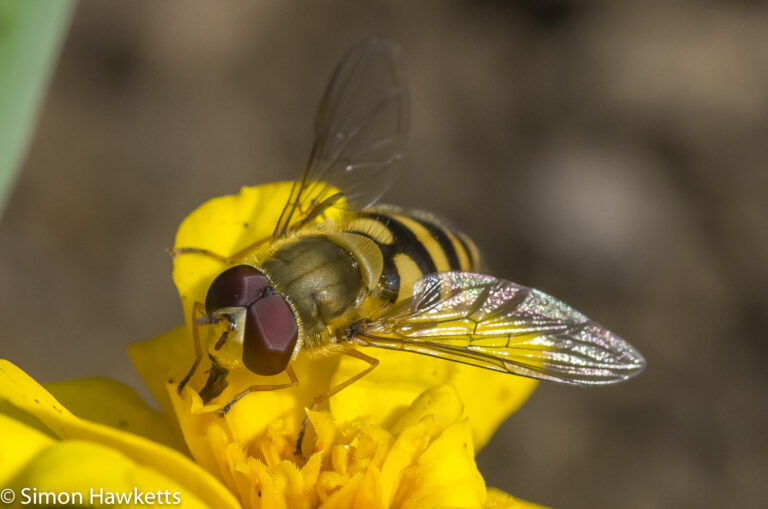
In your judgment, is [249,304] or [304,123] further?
[304,123]

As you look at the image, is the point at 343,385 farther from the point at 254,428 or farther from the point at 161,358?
the point at 161,358

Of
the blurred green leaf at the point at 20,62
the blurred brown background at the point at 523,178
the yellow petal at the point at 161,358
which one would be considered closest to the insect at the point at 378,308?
the yellow petal at the point at 161,358

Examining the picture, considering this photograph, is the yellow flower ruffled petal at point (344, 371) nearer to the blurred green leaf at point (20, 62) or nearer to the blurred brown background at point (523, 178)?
the blurred green leaf at point (20, 62)

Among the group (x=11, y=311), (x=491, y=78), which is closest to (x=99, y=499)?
(x=11, y=311)

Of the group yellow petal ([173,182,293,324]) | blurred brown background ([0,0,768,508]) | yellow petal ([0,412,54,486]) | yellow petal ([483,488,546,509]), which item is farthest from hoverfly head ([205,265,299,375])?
blurred brown background ([0,0,768,508])

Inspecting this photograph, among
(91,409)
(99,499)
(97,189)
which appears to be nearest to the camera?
(99,499)

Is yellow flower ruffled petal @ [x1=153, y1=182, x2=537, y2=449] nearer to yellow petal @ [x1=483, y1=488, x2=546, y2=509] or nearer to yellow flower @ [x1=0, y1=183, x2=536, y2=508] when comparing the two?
yellow flower @ [x1=0, y1=183, x2=536, y2=508]

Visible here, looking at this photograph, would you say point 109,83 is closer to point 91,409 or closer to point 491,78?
point 491,78
